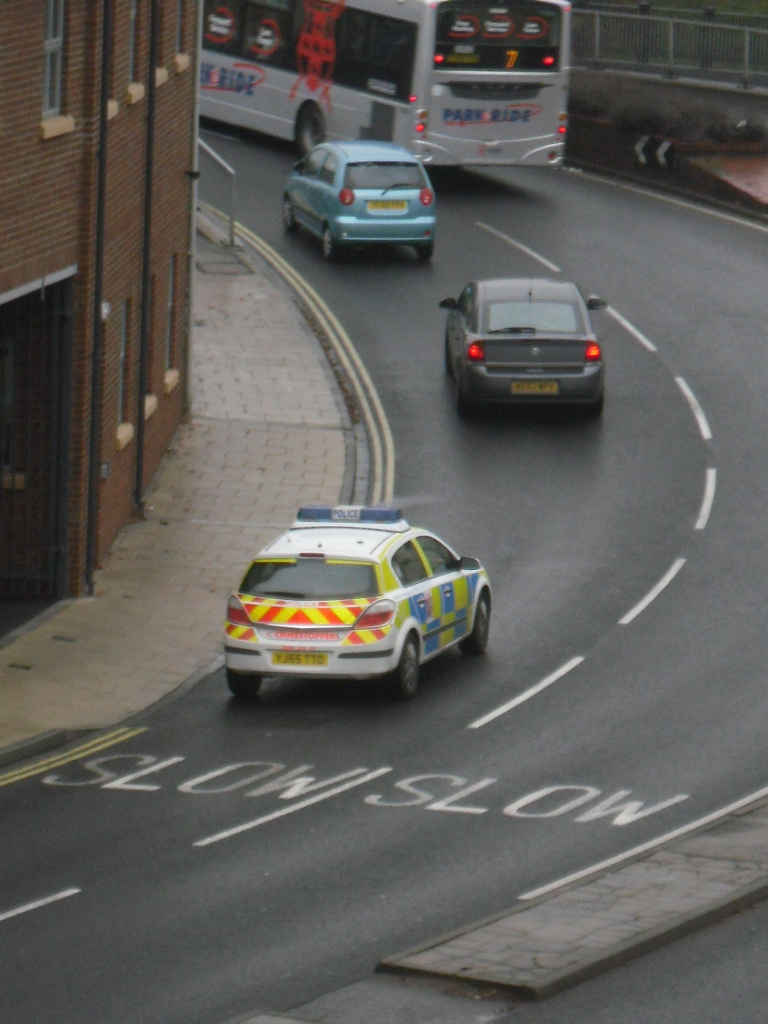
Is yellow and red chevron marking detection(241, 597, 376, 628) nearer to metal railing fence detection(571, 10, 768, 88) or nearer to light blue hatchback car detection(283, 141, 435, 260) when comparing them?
light blue hatchback car detection(283, 141, 435, 260)

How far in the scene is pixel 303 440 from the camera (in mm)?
27203

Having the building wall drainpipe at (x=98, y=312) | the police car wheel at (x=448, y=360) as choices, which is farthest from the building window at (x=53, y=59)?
the police car wheel at (x=448, y=360)

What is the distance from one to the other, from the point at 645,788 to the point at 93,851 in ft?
13.9

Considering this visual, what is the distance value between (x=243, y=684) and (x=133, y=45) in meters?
9.03

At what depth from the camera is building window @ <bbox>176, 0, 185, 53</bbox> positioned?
27.2 metres

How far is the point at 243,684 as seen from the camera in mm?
18141

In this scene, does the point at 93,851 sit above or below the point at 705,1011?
below

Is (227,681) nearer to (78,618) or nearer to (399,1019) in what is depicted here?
(78,618)

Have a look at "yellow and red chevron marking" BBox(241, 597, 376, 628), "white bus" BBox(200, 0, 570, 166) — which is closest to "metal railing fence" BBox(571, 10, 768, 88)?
"white bus" BBox(200, 0, 570, 166)

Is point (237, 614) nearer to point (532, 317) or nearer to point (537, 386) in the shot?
point (537, 386)

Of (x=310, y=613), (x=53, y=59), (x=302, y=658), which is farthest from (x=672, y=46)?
(x=302, y=658)

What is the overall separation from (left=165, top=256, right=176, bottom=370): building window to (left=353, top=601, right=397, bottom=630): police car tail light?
1044 centimetres

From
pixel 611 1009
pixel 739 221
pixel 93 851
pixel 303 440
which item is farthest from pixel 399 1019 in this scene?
pixel 739 221

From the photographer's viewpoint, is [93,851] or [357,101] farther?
[357,101]
